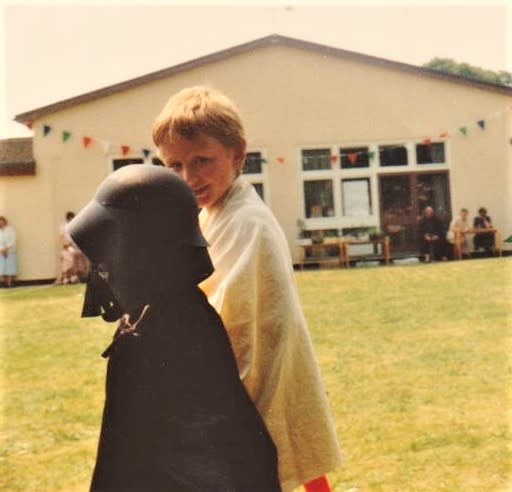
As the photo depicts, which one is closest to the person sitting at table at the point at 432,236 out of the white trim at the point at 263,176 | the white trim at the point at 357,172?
the white trim at the point at 357,172

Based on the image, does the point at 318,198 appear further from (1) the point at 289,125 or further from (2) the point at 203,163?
(2) the point at 203,163

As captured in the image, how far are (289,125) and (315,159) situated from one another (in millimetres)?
1017

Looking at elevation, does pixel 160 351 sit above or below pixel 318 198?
below

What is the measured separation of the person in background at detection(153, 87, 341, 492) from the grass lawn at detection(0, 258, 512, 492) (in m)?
1.77

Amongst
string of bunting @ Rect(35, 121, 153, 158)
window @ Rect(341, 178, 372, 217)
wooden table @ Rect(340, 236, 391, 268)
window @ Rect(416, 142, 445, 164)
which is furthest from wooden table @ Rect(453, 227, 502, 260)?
string of bunting @ Rect(35, 121, 153, 158)

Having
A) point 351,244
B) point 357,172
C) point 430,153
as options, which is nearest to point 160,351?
point 351,244

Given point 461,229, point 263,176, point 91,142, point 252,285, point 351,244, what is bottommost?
point 351,244

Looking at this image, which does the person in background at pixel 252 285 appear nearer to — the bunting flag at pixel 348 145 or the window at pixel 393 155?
the bunting flag at pixel 348 145

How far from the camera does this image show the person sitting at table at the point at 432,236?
18.3 meters

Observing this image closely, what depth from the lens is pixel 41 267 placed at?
18281 millimetres

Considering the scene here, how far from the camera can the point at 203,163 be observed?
1.60 meters

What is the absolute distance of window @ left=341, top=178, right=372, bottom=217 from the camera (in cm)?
1925

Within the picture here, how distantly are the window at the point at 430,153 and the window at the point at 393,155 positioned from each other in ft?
1.12

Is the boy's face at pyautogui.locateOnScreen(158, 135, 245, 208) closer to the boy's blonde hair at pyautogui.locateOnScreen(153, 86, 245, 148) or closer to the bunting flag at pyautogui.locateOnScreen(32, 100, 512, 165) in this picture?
the boy's blonde hair at pyautogui.locateOnScreen(153, 86, 245, 148)
